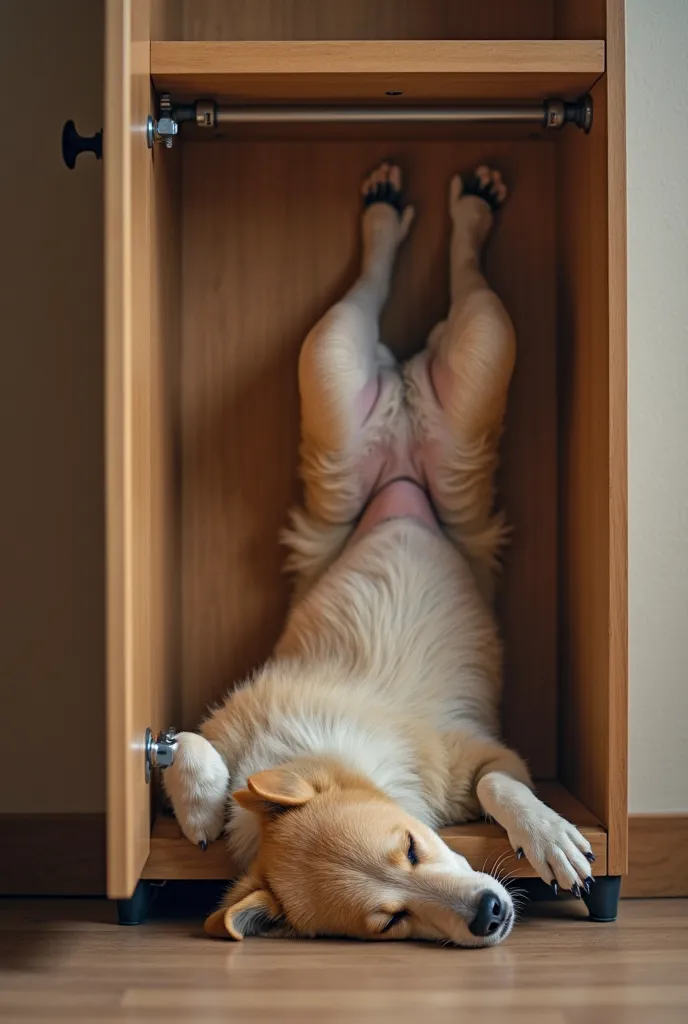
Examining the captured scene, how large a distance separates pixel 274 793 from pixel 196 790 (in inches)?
4.5

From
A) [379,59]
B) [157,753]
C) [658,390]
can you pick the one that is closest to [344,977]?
[157,753]

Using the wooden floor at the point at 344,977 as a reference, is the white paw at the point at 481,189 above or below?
above

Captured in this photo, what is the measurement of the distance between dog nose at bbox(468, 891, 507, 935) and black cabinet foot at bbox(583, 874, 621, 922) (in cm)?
18

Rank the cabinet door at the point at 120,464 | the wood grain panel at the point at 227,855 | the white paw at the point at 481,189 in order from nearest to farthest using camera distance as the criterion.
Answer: the cabinet door at the point at 120,464
the wood grain panel at the point at 227,855
the white paw at the point at 481,189

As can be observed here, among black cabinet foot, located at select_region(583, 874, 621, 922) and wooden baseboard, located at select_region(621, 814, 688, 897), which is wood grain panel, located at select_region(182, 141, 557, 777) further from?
black cabinet foot, located at select_region(583, 874, 621, 922)

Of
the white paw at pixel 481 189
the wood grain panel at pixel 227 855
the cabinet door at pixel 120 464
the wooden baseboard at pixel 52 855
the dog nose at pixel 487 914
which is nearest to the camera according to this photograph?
the cabinet door at pixel 120 464

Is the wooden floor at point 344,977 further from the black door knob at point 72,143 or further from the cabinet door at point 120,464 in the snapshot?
the black door knob at point 72,143

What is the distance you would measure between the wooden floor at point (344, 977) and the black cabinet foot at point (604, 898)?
0.05 ft

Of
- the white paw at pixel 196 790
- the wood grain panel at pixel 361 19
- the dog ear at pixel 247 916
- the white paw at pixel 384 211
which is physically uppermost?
the wood grain panel at pixel 361 19

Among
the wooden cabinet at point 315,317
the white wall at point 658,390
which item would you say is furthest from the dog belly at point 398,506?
the white wall at point 658,390

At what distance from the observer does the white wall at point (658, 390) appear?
1651 mm

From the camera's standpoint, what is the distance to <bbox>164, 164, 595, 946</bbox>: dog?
130 centimetres

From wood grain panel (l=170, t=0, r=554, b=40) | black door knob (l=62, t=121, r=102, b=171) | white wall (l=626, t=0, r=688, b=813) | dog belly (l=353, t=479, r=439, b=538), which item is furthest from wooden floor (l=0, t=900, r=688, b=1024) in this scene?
wood grain panel (l=170, t=0, r=554, b=40)

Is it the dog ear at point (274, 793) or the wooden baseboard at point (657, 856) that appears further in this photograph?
the wooden baseboard at point (657, 856)
